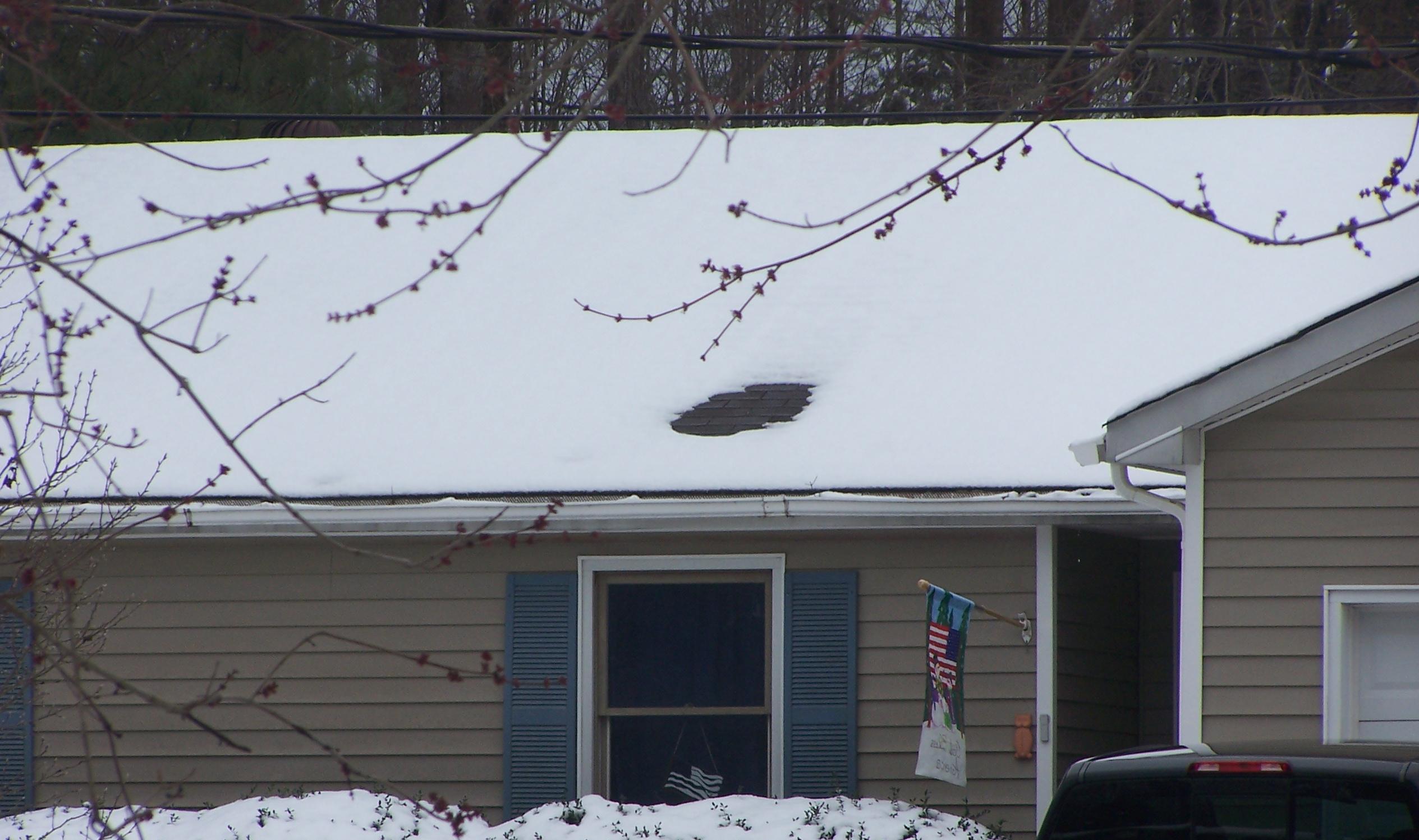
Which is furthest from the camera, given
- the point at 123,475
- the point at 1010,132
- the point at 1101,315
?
the point at 1010,132

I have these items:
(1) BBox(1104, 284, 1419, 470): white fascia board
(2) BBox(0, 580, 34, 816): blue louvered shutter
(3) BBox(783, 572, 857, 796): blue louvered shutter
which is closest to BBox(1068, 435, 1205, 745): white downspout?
(1) BBox(1104, 284, 1419, 470): white fascia board

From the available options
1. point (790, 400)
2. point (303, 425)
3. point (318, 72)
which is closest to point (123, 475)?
point (303, 425)

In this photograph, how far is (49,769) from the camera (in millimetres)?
9453

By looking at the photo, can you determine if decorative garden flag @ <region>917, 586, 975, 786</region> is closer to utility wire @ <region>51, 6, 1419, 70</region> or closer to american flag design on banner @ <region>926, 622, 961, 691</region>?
american flag design on banner @ <region>926, 622, 961, 691</region>

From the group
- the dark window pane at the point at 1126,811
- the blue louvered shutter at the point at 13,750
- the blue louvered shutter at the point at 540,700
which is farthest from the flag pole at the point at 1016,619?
the blue louvered shutter at the point at 13,750

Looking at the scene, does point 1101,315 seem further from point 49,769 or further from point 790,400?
point 49,769

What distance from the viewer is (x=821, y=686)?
9.09 metres

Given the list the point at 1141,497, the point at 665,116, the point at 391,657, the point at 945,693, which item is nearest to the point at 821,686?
the point at 945,693

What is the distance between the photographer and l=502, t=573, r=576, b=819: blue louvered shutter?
9.18 metres

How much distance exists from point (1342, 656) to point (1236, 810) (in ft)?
7.87

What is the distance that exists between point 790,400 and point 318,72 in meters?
11.3

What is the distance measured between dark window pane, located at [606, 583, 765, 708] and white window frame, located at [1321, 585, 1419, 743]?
10.9 ft

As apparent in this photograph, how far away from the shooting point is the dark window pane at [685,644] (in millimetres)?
9336

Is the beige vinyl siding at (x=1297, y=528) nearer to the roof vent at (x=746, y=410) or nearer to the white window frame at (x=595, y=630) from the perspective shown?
the white window frame at (x=595, y=630)
